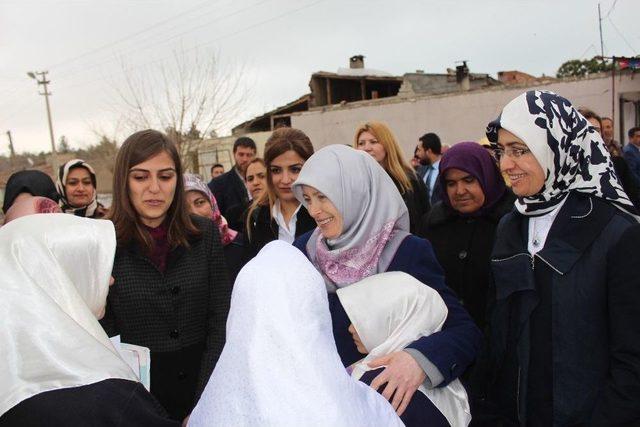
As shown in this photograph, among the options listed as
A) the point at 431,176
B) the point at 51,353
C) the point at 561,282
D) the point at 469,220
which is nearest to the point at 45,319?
the point at 51,353

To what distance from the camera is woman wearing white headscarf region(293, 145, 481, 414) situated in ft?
6.19

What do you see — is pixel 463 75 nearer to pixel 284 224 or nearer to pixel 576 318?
pixel 284 224

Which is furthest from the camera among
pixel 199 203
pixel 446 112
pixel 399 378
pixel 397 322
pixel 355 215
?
pixel 446 112

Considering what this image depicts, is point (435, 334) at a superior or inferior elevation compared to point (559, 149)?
inferior

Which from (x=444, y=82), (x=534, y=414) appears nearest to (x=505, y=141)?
(x=534, y=414)

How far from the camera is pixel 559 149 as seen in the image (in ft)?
6.43

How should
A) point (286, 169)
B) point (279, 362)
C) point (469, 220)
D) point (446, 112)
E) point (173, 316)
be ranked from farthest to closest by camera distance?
point (446, 112), point (286, 169), point (469, 220), point (173, 316), point (279, 362)

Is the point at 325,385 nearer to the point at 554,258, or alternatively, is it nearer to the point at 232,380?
the point at 232,380

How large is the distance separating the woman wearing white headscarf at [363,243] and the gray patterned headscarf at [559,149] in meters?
0.52

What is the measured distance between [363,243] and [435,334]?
1.60ft

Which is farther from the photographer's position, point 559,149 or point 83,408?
point 559,149

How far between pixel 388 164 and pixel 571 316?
2619mm

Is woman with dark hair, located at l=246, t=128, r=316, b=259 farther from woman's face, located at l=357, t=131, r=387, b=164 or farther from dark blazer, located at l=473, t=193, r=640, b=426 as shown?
dark blazer, located at l=473, t=193, r=640, b=426

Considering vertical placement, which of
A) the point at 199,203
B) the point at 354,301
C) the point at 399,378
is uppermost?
the point at 199,203
